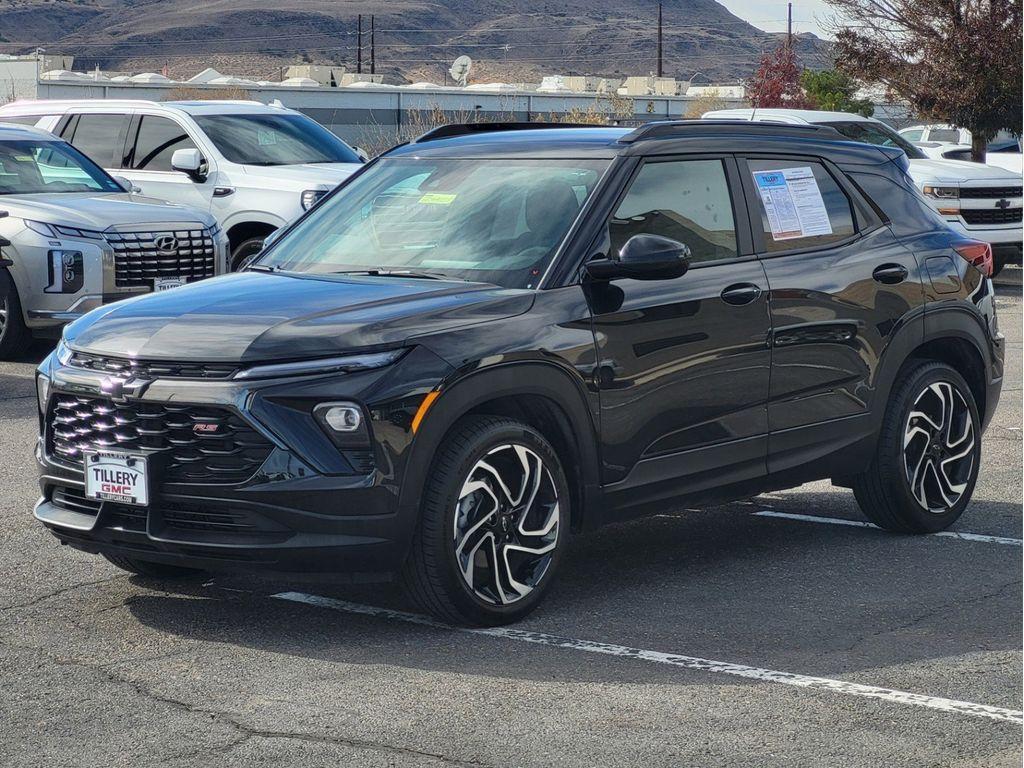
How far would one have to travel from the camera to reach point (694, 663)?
538 centimetres

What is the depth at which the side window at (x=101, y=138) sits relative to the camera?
16.3 meters

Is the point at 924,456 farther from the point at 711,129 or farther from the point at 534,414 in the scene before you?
the point at 534,414

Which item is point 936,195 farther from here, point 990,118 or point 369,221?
point 369,221

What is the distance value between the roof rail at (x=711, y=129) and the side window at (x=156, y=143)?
9.59 metres

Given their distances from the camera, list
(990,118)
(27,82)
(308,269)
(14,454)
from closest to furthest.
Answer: (308,269) < (14,454) < (990,118) < (27,82)

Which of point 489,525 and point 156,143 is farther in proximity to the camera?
point 156,143

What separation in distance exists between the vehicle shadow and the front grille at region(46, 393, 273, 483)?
0.63 meters

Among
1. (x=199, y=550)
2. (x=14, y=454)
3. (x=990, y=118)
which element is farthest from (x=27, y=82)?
(x=199, y=550)

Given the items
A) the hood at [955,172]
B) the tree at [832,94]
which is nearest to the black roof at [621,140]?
the hood at [955,172]

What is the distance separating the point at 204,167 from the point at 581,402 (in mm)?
10221

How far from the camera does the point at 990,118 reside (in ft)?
84.9

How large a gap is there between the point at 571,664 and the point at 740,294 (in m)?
1.83

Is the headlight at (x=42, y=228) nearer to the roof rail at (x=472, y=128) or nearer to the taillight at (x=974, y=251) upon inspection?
the roof rail at (x=472, y=128)

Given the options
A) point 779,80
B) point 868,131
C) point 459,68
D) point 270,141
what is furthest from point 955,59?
point 459,68
